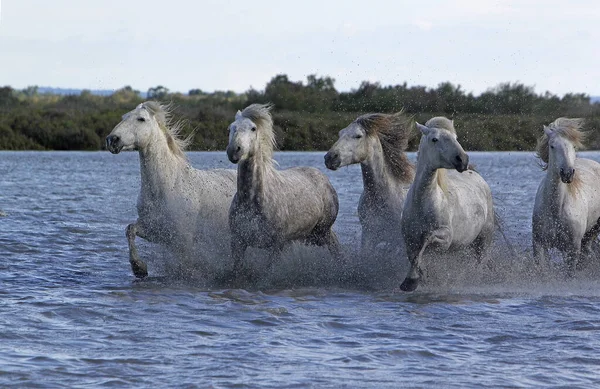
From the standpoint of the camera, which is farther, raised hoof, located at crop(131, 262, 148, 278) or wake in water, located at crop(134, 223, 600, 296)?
raised hoof, located at crop(131, 262, 148, 278)

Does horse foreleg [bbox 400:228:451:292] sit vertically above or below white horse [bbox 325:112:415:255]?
below

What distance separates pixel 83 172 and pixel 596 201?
2663 centimetres

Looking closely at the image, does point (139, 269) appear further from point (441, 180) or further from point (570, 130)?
point (570, 130)

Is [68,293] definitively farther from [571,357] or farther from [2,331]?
[571,357]

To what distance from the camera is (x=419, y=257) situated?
9.84 m

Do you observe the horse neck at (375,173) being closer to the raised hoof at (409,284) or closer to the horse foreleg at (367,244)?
the horse foreleg at (367,244)

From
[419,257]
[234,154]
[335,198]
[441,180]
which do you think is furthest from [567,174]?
[234,154]

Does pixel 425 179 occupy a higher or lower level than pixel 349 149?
lower

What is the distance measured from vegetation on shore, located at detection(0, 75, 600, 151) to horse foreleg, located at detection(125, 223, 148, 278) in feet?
102

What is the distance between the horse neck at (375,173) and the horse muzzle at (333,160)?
43 cm

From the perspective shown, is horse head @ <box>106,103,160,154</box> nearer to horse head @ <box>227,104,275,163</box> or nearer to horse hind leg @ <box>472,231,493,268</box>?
horse head @ <box>227,104,275,163</box>

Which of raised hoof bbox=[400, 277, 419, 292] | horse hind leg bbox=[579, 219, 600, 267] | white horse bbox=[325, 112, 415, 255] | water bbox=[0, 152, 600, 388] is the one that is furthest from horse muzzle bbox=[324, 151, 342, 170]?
horse hind leg bbox=[579, 219, 600, 267]

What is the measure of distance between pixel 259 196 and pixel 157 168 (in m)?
1.15

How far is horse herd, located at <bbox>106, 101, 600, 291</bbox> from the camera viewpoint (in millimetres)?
9914
